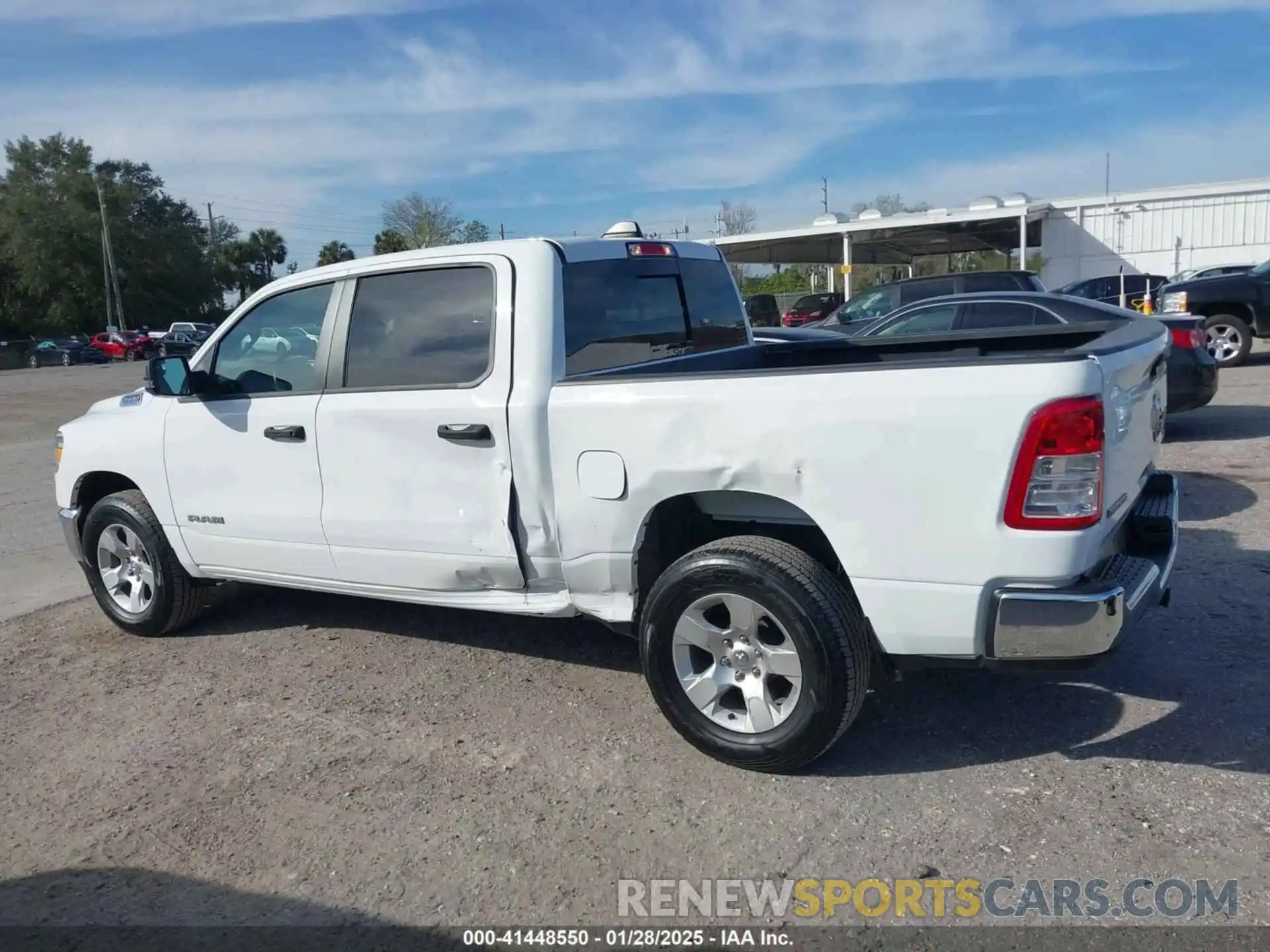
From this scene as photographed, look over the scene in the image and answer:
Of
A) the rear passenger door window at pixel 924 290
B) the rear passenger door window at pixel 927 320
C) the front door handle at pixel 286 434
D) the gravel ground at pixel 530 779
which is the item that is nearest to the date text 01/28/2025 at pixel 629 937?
the gravel ground at pixel 530 779

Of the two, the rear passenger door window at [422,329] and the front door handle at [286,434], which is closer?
the rear passenger door window at [422,329]

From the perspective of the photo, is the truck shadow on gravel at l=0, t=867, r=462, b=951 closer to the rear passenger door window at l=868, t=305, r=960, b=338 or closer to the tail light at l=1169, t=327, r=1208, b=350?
the rear passenger door window at l=868, t=305, r=960, b=338

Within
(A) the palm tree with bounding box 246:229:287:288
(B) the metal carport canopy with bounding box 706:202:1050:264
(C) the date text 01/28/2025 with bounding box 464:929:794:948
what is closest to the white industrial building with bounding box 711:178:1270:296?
(B) the metal carport canopy with bounding box 706:202:1050:264

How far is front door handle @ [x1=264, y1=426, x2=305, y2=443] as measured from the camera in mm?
4652

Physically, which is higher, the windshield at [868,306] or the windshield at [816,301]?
the windshield at [816,301]

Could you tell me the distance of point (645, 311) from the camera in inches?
183

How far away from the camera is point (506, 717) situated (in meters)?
4.28

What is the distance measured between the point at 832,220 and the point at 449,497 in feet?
98.6

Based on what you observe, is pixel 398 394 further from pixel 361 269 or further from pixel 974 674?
pixel 974 674

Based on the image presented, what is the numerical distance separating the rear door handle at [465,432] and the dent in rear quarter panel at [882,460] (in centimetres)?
44

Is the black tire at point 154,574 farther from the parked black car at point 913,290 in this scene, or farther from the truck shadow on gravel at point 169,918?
the parked black car at point 913,290

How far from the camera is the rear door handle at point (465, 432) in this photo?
4.04 meters

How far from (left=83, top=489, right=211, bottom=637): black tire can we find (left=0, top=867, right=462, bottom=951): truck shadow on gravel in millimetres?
2298

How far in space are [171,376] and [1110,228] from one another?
31.1 m
